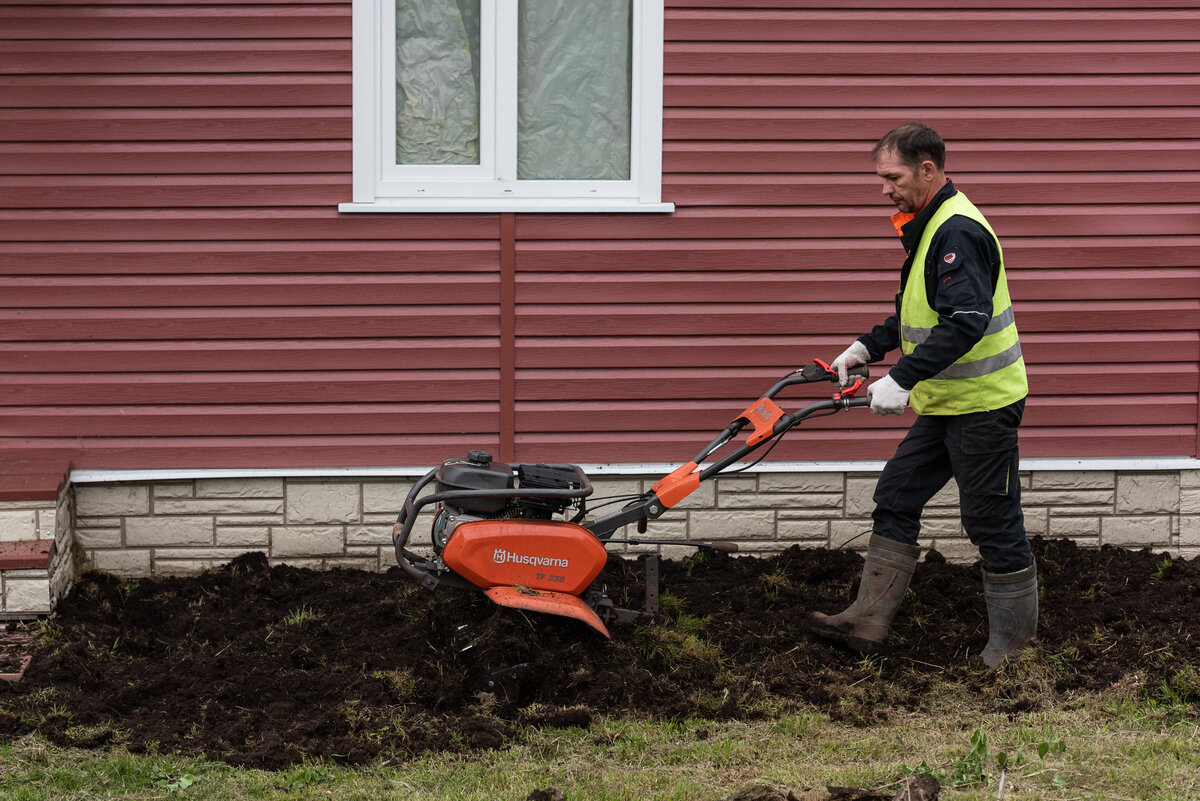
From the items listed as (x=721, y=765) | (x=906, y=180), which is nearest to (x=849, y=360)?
(x=906, y=180)

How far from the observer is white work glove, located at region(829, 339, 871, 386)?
5.09 meters

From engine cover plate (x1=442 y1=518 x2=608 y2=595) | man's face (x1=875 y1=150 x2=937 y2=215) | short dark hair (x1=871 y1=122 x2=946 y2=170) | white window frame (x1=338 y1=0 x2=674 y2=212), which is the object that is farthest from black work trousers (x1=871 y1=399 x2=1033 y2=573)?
white window frame (x1=338 y1=0 x2=674 y2=212)

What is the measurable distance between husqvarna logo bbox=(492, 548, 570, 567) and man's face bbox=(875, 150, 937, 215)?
1.90 m

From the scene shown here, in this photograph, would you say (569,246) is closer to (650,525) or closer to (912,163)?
(650,525)

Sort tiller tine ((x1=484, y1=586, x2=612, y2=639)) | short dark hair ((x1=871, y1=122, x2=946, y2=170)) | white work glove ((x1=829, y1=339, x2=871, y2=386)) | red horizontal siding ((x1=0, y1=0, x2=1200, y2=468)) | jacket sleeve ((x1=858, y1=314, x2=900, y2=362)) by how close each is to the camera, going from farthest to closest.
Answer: red horizontal siding ((x1=0, y1=0, x2=1200, y2=468)), jacket sleeve ((x1=858, y1=314, x2=900, y2=362)), white work glove ((x1=829, y1=339, x2=871, y2=386)), short dark hair ((x1=871, y1=122, x2=946, y2=170)), tiller tine ((x1=484, y1=586, x2=612, y2=639))

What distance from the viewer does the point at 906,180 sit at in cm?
480

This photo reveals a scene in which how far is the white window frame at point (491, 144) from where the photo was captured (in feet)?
19.2

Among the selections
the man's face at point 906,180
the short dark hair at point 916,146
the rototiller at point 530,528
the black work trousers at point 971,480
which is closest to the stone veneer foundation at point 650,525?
the black work trousers at point 971,480

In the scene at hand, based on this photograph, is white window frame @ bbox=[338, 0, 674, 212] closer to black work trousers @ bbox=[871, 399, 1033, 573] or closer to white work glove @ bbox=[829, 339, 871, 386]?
white work glove @ bbox=[829, 339, 871, 386]

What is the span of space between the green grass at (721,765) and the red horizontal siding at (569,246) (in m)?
1.98

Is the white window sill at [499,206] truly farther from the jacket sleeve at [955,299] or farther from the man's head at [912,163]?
the jacket sleeve at [955,299]

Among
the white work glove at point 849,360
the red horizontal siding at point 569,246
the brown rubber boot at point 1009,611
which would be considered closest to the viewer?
the brown rubber boot at point 1009,611

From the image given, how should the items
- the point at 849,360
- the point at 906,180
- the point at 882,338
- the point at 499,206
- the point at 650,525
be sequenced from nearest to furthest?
the point at 906,180
the point at 849,360
the point at 882,338
the point at 499,206
the point at 650,525

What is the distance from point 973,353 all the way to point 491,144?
8.26 ft
